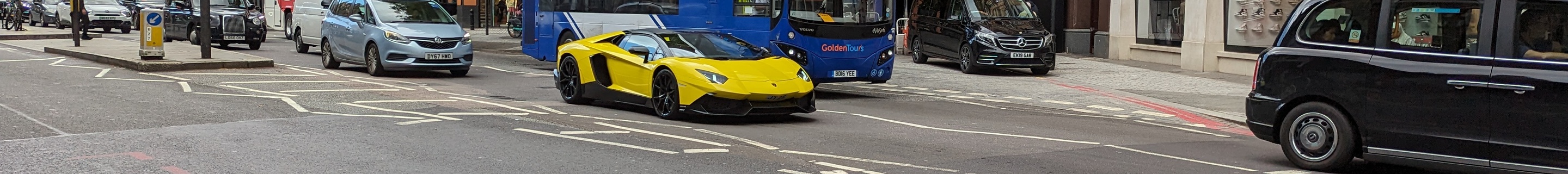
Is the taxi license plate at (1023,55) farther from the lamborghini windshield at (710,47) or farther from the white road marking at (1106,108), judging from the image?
the lamborghini windshield at (710,47)

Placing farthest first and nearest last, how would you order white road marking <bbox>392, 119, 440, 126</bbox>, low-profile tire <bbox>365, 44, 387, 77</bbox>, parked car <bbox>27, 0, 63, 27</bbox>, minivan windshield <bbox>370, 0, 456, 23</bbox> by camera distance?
parked car <bbox>27, 0, 63, 27</bbox>
minivan windshield <bbox>370, 0, 456, 23</bbox>
low-profile tire <bbox>365, 44, 387, 77</bbox>
white road marking <bbox>392, 119, 440, 126</bbox>

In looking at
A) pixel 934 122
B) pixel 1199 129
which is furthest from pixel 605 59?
pixel 1199 129

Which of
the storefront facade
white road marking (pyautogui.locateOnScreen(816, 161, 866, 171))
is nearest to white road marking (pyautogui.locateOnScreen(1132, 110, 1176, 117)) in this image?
white road marking (pyautogui.locateOnScreen(816, 161, 866, 171))

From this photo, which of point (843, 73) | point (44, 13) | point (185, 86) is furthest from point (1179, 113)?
point (44, 13)

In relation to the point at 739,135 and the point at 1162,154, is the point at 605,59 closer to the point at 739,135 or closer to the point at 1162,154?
the point at 739,135

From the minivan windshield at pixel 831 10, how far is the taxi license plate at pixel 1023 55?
16.7ft

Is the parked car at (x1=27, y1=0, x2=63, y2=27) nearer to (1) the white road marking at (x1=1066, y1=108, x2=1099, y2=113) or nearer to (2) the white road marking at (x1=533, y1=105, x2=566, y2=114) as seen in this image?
(2) the white road marking at (x1=533, y1=105, x2=566, y2=114)

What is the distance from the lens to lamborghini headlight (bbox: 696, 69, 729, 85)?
37.2 feet

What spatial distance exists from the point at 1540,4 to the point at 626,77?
719cm

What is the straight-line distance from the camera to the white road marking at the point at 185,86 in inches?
546

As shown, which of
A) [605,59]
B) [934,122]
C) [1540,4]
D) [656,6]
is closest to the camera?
[1540,4]

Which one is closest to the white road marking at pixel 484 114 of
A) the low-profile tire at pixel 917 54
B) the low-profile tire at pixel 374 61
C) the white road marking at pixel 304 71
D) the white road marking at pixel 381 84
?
the white road marking at pixel 381 84

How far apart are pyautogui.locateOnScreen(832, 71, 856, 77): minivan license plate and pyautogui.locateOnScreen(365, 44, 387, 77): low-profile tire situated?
5506mm

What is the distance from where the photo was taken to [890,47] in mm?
15672
